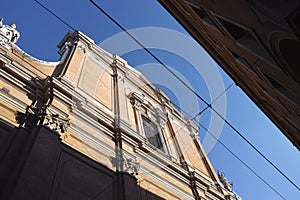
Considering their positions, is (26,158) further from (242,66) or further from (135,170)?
(242,66)

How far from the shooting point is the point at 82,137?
27.3 ft

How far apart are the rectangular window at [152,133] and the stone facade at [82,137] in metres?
0.07

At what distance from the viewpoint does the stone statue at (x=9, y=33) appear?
9005mm

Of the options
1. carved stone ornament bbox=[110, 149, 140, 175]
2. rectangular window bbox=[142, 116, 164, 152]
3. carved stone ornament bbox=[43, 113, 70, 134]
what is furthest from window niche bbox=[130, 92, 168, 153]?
carved stone ornament bbox=[43, 113, 70, 134]

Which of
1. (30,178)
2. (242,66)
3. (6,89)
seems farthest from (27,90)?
(242,66)

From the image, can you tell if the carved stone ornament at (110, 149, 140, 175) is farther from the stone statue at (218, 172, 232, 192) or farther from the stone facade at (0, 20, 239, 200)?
the stone statue at (218, 172, 232, 192)

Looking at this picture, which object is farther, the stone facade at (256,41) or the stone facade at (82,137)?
the stone facade at (82,137)

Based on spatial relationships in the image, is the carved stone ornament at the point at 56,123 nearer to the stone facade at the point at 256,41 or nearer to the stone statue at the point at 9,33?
the stone statue at the point at 9,33

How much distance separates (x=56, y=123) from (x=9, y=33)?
171 inches

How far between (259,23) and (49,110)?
587 centimetres

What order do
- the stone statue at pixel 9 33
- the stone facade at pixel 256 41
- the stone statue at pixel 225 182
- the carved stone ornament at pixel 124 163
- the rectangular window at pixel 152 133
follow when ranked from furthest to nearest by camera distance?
the stone statue at pixel 225 182
the rectangular window at pixel 152 133
the stone statue at pixel 9 33
the carved stone ornament at pixel 124 163
the stone facade at pixel 256 41

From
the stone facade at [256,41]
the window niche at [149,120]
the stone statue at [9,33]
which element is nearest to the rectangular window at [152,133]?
the window niche at [149,120]

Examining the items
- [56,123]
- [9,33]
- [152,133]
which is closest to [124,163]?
[56,123]

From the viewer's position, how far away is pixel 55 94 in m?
8.31
